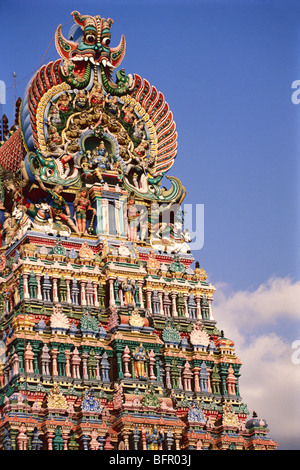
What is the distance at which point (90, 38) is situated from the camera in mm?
57094

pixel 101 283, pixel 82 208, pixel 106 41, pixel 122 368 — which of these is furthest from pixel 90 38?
pixel 122 368

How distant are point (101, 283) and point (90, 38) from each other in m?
9.40

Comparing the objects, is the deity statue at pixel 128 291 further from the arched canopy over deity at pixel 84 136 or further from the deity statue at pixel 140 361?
the arched canopy over deity at pixel 84 136

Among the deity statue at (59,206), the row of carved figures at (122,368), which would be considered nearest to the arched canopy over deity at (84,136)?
the deity statue at (59,206)

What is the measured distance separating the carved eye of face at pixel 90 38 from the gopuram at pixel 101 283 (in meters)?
0.05

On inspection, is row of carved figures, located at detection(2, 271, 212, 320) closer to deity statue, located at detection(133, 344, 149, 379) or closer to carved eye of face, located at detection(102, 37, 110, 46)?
deity statue, located at detection(133, 344, 149, 379)

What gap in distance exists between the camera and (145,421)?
50938 mm

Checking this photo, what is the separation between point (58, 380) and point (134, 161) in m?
10.2

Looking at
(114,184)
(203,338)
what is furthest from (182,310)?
(114,184)

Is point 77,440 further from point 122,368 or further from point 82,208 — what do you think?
point 82,208

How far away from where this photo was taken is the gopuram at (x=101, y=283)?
5097 cm

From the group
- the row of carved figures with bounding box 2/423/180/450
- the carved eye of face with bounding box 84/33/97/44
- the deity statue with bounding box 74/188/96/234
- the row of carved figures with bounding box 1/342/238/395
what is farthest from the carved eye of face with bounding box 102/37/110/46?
the row of carved figures with bounding box 2/423/180/450

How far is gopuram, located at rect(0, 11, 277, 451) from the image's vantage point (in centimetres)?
5097
